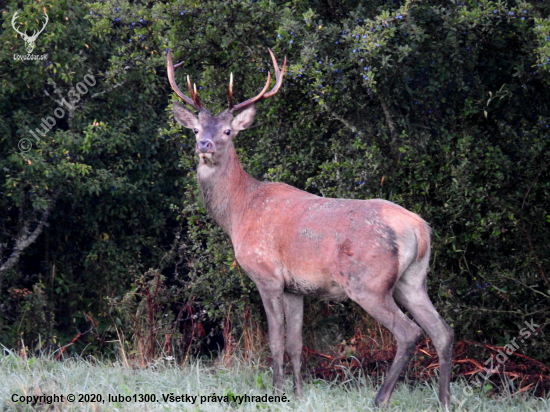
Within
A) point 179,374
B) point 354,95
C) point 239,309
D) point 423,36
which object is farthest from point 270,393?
point 423,36

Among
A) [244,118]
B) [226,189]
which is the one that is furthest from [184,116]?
[226,189]

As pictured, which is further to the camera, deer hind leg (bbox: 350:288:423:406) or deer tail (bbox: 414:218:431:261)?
deer tail (bbox: 414:218:431:261)

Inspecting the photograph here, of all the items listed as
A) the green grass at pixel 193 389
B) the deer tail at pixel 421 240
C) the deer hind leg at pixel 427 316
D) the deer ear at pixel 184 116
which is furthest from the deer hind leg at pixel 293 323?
the deer ear at pixel 184 116

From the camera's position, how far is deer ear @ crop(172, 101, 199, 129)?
7.14 m

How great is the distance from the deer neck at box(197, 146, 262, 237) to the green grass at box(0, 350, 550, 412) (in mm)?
1384

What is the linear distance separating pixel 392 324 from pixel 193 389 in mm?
1793

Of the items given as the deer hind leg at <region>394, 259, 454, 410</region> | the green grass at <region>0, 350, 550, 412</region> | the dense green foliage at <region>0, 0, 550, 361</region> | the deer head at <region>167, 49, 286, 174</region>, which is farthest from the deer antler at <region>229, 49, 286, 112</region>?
the green grass at <region>0, 350, 550, 412</region>

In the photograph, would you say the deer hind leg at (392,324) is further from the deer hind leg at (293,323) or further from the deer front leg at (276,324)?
the deer hind leg at (293,323)

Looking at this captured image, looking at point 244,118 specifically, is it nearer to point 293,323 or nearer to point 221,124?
point 221,124

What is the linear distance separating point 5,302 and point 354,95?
21.7 feet

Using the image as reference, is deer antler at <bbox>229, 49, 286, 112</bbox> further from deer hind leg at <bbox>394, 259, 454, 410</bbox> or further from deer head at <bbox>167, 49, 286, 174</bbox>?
deer hind leg at <bbox>394, 259, 454, 410</bbox>

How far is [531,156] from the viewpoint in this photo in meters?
7.70

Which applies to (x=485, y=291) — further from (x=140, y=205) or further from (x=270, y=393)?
(x=140, y=205)

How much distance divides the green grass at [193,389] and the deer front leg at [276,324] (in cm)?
15
